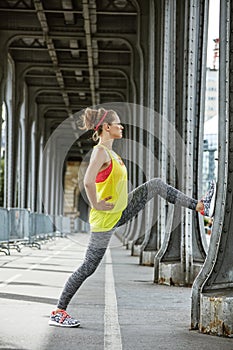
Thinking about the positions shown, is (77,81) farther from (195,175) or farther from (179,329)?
(179,329)

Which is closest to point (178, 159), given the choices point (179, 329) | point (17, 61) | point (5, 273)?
point (5, 273)

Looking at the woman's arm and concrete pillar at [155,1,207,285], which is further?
concrete pillar at [155,1,207,285]

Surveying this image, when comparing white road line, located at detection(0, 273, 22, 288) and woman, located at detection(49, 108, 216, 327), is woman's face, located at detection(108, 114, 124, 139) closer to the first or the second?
woman, located at detection(49, 108, 216, 327)

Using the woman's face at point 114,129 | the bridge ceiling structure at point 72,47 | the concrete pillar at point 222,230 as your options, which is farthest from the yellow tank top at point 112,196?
the bridge ceiling structure at point 72,47

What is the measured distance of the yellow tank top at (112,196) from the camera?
Result: 671 cm

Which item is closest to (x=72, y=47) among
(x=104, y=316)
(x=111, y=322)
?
(x=104, y=316)

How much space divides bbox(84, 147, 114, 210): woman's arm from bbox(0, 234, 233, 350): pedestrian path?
1.08 metres

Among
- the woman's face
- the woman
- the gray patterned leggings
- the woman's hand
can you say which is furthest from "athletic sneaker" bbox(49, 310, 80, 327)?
the woman's face

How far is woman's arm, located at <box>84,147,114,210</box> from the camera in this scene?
255 inches

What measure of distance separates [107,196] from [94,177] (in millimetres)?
265

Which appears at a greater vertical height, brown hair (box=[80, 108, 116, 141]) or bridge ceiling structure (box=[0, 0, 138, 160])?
bridge ceiling structure (box=[0, 0, 138, 160])

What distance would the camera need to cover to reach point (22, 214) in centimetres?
2739

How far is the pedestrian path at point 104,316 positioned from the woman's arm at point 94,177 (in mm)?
1080

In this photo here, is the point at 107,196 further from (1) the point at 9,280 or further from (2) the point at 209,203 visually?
(1) the point at 9,280
